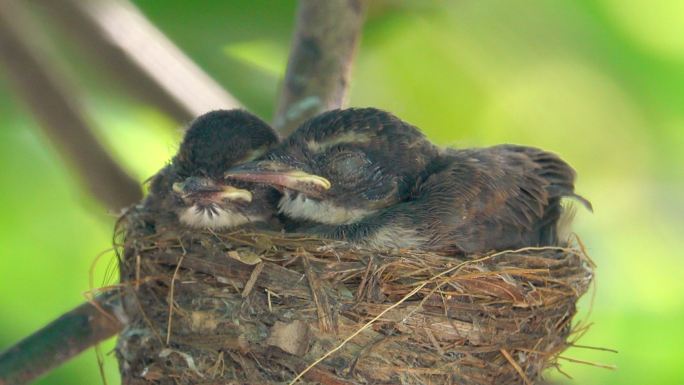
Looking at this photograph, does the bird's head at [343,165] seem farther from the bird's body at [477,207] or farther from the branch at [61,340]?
the branch at [61,340]

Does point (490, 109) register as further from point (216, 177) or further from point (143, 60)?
point (216, 177)

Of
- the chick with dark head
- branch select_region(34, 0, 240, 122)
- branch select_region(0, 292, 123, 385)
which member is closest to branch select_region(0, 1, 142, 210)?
branch select_region(34, 0, 240, 122)

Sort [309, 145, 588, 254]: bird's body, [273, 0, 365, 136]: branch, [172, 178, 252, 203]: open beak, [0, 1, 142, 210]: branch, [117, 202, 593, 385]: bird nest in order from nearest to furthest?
1. [117, 202, 593, 385]: bird nest
2. [309, 145, 588, 254]: bird's body
3. [172, 178, 252, 203]: open beak
4. [273, 0, 365, 136]: branch
5. [0, 1, 142, 210]: branch

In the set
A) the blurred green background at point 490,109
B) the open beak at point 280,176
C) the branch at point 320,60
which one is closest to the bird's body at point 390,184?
the open beak at point 280,176

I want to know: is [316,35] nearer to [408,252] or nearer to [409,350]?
[408,252]

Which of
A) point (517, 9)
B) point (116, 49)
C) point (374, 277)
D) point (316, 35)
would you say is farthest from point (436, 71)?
point (374, 277)

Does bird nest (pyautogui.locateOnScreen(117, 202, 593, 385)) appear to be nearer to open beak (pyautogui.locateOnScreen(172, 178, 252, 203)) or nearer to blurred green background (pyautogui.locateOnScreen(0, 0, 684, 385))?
open beak (pyautogui.locateOnScreen(172, 178, 252, 203))
